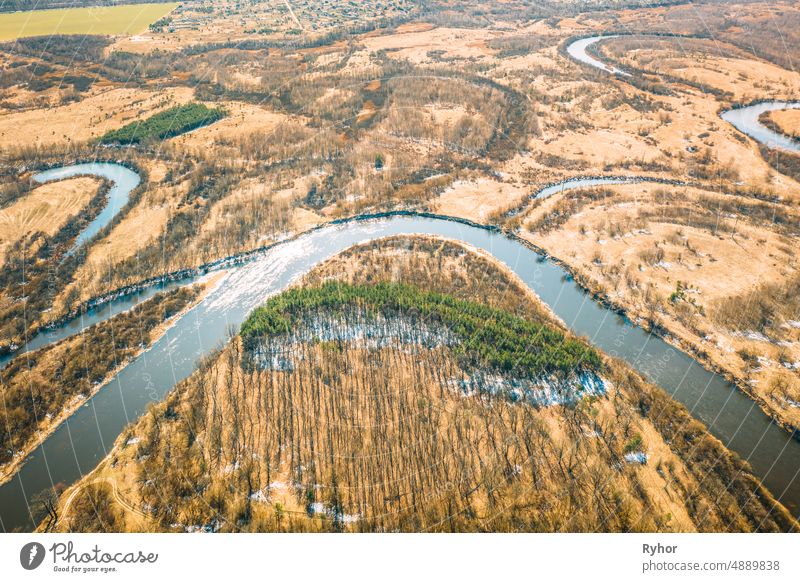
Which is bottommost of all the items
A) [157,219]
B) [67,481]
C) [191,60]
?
[67,481]

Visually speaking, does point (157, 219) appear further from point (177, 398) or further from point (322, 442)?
point (322, 442)

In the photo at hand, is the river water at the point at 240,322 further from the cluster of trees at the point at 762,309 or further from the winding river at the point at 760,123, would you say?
the winding river at the point at 760,123

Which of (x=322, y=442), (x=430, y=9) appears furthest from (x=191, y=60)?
(x=322, y=442)

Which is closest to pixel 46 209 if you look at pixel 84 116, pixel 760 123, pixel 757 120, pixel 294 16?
pixel 84 116

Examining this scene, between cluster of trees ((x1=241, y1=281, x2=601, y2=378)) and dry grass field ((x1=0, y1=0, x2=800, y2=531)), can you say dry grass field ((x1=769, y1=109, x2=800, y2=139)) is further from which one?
cluster of trees ((x1=241, y1=281, x2=601, y2=378))

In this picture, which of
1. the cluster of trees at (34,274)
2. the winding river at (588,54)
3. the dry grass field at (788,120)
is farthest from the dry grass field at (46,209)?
the dry grass field at (788,120)

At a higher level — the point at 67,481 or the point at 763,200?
the point at 763,200

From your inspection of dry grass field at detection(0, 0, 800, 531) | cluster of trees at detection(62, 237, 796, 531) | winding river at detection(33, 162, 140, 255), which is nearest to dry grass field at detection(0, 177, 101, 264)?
dry grass field at detection(0, 0, 800, 531)
